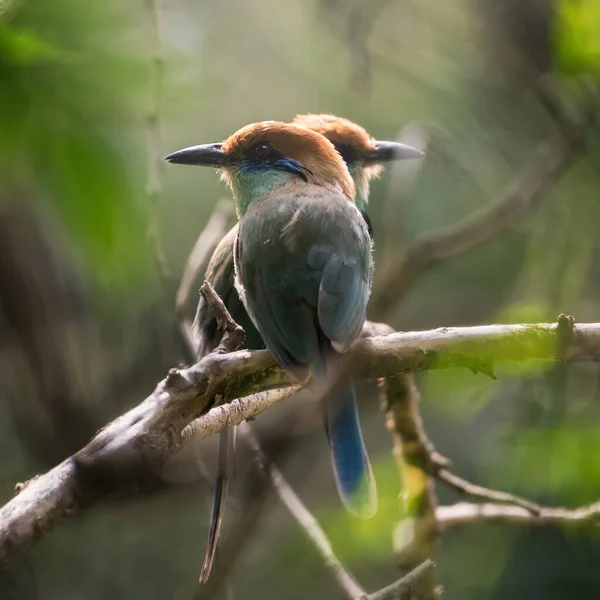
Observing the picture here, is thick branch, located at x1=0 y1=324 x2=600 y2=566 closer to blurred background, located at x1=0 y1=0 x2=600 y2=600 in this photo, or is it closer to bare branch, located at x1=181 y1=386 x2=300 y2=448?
bare branch, located at x1=181 y1=386 x2=300 y2=448

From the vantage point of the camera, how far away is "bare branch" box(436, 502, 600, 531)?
83.0 inches

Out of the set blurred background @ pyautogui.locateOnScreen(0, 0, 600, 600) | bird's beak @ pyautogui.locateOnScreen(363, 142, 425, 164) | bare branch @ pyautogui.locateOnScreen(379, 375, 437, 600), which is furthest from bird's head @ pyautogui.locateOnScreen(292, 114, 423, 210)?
bare branch @ pyautogui.locateOnScreen(379, 375, 437, 600)

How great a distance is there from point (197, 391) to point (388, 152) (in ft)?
6.30

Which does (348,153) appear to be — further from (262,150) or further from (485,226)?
(262,150)

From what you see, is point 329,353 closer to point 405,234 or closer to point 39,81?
point 39,81

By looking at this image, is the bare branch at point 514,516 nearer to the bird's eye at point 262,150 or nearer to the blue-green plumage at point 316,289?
the blue-green plumage at point 316,289

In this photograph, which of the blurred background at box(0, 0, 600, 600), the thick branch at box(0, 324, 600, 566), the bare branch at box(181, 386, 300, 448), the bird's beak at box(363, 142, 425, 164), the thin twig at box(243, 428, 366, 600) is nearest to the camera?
the thick branch at box(0, 324, 600, 566)

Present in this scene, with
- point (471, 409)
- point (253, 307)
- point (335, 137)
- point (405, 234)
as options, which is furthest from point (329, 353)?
point (405, 234)

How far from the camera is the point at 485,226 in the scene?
3.17 m

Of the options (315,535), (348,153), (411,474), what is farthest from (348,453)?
(348,153)

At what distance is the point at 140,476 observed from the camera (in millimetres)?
1137

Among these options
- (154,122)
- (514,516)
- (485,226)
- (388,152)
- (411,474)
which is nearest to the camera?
(154,122)

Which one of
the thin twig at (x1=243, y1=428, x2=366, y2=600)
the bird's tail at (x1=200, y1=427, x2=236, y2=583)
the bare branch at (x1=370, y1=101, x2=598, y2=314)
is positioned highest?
the bare branch at (x1=370, y1=101, x2=598, y2=314)

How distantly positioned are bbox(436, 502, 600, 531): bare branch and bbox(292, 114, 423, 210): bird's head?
111 centimetres
